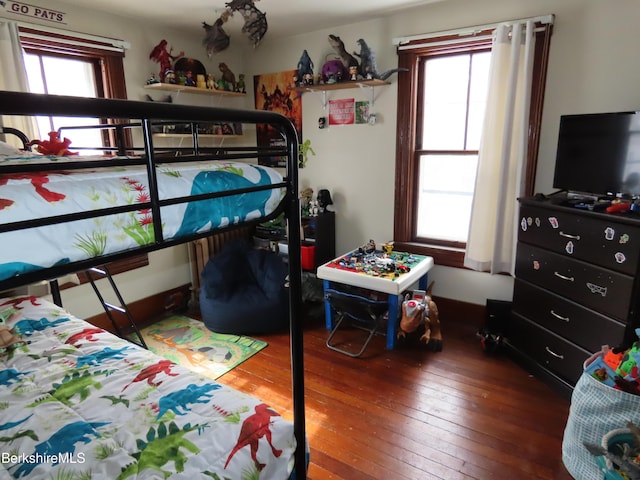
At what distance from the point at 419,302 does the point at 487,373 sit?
60 cm

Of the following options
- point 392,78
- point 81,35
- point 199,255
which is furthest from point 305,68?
point 199,255

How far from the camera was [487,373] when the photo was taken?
2484 mm

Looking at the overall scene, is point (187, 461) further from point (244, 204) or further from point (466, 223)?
point (466, 223)

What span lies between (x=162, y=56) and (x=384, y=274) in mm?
2436

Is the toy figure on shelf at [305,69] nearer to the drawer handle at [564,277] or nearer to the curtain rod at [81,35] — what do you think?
the curtain rod at [81,35]

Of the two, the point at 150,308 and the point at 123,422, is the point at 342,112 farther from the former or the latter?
the point at 123,422

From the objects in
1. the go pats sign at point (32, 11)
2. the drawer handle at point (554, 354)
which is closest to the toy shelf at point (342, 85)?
the go pats sign at point (32, 11)

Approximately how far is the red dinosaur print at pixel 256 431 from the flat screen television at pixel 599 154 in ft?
6.92

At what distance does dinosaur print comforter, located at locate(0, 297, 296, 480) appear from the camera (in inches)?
41.5

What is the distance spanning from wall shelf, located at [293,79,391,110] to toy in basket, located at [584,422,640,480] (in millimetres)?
2556

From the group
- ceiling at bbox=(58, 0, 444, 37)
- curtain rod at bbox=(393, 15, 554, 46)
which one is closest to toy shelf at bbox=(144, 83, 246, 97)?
ceiling at bbox=(58, 0, 444, 37)

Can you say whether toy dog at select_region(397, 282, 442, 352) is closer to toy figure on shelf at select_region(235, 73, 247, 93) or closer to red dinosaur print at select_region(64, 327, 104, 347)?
red dinosaur print at select_region(64, 327, 104, 347)

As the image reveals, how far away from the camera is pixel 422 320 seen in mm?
2758

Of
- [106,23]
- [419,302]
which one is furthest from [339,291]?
[106,23]
